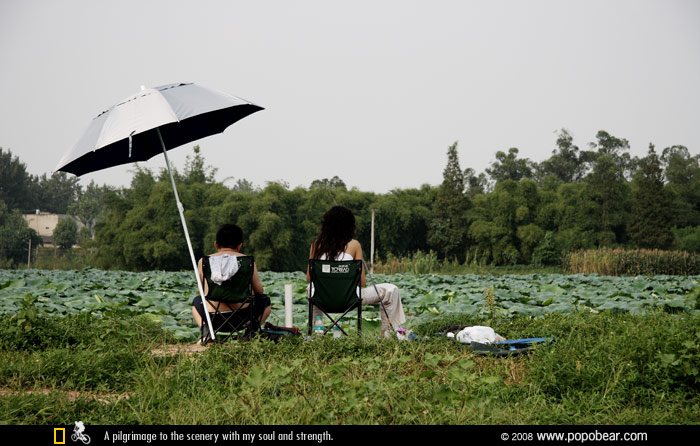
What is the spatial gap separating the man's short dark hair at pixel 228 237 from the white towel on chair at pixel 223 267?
16 centimetres

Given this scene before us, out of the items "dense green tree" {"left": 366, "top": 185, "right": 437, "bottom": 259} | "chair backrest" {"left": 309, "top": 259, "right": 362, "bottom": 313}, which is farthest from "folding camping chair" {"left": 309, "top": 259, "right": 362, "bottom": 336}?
"dense green tree" {"left": 366, "top": 185, "right": 437, "bottom": 259}

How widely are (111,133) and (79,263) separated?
25.6m

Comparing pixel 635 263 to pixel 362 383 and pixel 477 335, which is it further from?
pixel 362 383

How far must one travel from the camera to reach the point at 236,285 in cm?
432

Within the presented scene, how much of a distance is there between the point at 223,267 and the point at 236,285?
200mm

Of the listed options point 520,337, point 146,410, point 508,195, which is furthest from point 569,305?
point 508,195

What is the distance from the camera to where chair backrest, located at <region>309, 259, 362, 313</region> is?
426 centimetres

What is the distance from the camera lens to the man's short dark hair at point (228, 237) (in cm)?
438

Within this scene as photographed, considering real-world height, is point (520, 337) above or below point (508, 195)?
below

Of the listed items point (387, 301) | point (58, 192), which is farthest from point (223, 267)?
point (58, 192)

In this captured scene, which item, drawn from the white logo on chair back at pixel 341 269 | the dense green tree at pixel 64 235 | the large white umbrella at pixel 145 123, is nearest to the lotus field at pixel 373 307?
the white logo on chair back at pixel 341 269

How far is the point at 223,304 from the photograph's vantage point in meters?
4.46

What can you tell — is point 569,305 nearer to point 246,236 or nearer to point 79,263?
point 246,236
